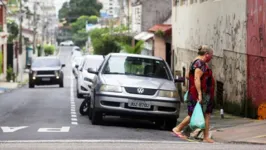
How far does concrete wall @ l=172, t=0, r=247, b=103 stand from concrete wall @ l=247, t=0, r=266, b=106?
26.1 inches

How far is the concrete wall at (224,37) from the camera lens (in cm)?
2123

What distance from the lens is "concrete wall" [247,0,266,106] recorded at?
18.6 meters

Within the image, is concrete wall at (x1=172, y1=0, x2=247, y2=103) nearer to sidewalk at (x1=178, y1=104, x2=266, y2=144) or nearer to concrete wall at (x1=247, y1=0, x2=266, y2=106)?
concrete wall at (x1=247, y1=0, x2=266, y2=106)

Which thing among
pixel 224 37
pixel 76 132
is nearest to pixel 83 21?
pixel 224 37

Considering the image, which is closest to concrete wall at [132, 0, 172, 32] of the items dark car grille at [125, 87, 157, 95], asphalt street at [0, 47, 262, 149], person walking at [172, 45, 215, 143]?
asphalt street at [0, 47, 262, 149]

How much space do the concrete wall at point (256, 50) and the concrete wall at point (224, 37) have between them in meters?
0.66

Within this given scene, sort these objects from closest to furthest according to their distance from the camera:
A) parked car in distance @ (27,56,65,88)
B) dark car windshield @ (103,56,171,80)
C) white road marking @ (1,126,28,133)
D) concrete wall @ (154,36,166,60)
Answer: white road marking @ (1,126,28,133)
dark car windshield @ (103,56,171,80)
parked car in distance @ (27,56,65,88)
concrete wall @ (154,36,166,60)

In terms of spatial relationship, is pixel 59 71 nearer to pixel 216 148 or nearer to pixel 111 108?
pixel 111 108

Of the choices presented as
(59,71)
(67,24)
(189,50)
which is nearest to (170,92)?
(189,50)

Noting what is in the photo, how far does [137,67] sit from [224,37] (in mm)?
6733

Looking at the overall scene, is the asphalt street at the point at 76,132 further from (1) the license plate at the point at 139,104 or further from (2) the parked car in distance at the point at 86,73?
(2) the parked car in distance at the point at 86,73

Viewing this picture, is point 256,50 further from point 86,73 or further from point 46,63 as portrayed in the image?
point 46,63

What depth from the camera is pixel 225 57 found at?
77.7 ft

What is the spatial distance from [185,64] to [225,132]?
61.5ft
